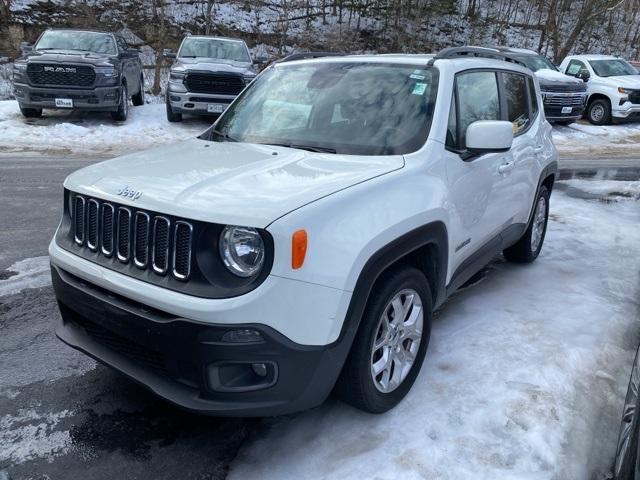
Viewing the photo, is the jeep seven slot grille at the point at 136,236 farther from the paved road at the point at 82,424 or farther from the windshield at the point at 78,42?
the windshield at the point at 78,42

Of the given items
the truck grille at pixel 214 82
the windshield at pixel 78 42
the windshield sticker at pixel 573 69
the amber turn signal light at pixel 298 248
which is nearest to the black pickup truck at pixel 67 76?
the windshield at pixel 78 42

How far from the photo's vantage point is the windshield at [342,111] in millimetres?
3338

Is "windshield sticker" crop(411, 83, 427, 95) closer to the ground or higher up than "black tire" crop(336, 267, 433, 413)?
higher up

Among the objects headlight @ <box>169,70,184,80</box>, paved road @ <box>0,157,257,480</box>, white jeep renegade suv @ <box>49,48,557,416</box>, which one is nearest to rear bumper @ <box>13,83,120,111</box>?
headlight @ <box>169,70,184,80</box>

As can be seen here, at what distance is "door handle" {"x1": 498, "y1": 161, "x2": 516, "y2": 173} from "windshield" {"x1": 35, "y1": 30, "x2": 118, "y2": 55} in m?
11.3

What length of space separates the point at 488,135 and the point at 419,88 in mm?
535

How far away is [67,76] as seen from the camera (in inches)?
468

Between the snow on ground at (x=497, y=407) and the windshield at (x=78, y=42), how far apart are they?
1150cm

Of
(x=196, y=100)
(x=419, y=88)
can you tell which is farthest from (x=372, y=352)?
(x=196, y=100)

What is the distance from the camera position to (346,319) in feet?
8.24

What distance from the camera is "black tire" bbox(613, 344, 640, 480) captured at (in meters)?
2.01

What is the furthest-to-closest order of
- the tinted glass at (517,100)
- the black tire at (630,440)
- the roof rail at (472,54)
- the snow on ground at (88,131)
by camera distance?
1. the snow on ground at (88,131)
2. the tinted glass at (517,100)
3. the roof rail at (472,54)
4. the black tire at (630,440)

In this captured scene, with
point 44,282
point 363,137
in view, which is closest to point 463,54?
point 363,137

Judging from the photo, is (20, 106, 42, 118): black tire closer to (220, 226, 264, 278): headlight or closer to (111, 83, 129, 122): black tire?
(111, 83, 129, 122): black tire
